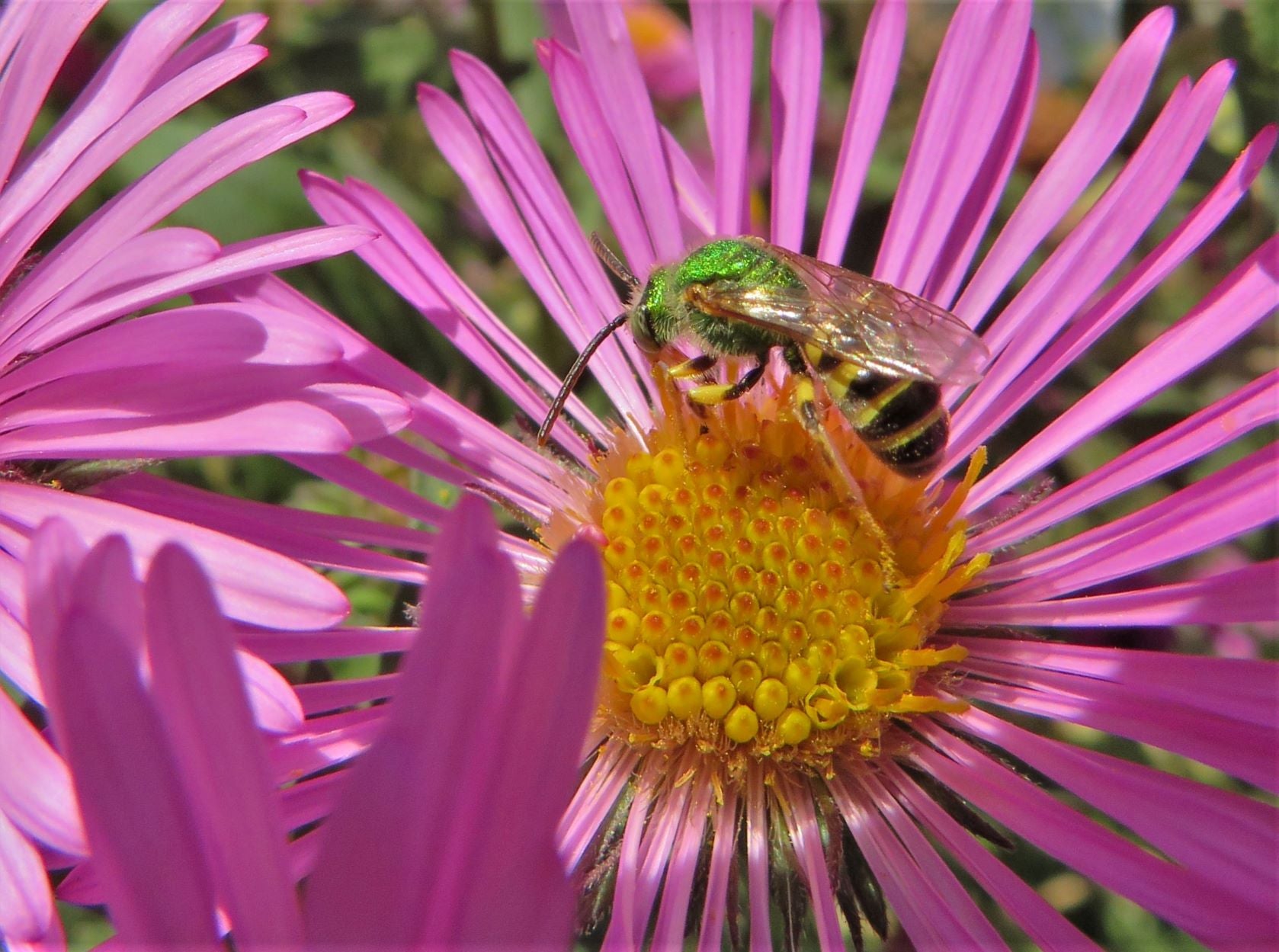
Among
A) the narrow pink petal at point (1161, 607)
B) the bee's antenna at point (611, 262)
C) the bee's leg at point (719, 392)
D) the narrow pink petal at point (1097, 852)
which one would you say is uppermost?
the bee's antenna at point (611, 262)

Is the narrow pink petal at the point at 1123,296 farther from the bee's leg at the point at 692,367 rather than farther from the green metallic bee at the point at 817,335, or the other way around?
the bee's leg at the point at 692,367

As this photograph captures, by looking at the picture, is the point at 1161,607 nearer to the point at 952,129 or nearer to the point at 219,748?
the point at 952,129

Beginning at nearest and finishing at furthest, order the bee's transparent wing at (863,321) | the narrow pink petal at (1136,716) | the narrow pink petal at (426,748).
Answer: the narrow pink petal at (426,748) → the narrow pink petal at (1136,716) → the bee's transparent wing at (863,321)

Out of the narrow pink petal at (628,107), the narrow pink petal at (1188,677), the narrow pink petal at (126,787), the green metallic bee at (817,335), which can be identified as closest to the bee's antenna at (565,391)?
the green metallic bee at (817,335)

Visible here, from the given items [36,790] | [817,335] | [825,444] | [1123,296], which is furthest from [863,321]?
[36,790]

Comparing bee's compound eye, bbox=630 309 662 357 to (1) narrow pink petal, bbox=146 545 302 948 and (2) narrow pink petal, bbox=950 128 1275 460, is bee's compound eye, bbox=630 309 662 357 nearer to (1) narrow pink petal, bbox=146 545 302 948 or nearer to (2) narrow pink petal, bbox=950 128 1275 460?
(2) narrow pink petal, bbox=950 128 1275 460

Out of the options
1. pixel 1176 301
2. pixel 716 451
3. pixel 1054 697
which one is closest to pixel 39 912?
pixel 716 451

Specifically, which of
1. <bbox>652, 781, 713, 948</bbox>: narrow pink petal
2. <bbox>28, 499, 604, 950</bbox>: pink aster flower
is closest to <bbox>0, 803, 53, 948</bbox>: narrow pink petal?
<bbox>28, 499, 604, 950</bbox>: pink aster flower
